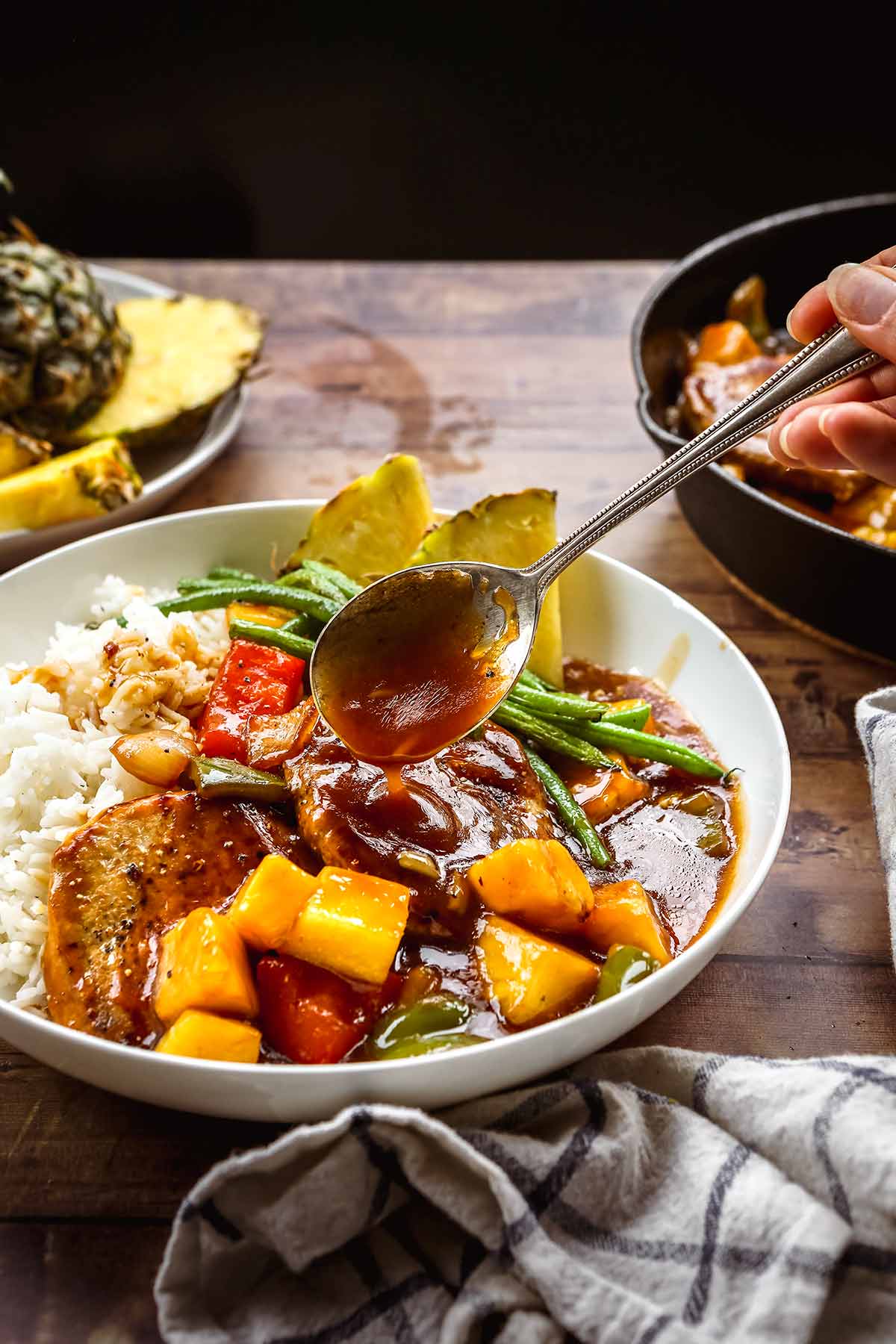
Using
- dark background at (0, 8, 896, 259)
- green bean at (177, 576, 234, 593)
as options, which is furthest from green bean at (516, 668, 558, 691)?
dark background at (0, 8, 896, 259)

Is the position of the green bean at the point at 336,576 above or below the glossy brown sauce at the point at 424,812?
above

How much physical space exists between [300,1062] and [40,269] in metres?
2.74

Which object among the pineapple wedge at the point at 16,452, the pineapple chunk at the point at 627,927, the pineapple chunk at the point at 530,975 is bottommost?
the pineapple chunk at the point at 627,927

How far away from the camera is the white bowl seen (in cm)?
171

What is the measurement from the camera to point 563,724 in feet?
8.30

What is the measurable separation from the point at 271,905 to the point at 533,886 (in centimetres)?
44

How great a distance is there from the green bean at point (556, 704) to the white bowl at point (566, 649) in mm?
290

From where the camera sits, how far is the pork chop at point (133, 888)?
74.7 inches

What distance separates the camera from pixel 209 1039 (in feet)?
5.91

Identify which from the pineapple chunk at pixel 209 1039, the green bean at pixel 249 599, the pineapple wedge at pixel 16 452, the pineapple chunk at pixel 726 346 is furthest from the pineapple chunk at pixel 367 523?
the pineapple chunk at pixel 726 346

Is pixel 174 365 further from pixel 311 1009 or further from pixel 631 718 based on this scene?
pixel 311 1009

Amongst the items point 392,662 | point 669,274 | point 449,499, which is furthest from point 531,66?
point 392,662

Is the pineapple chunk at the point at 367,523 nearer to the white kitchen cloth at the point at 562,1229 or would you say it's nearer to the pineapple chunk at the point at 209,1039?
the pineapple chunk at the point at 209,1039

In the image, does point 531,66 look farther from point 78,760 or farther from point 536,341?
point 78,760
